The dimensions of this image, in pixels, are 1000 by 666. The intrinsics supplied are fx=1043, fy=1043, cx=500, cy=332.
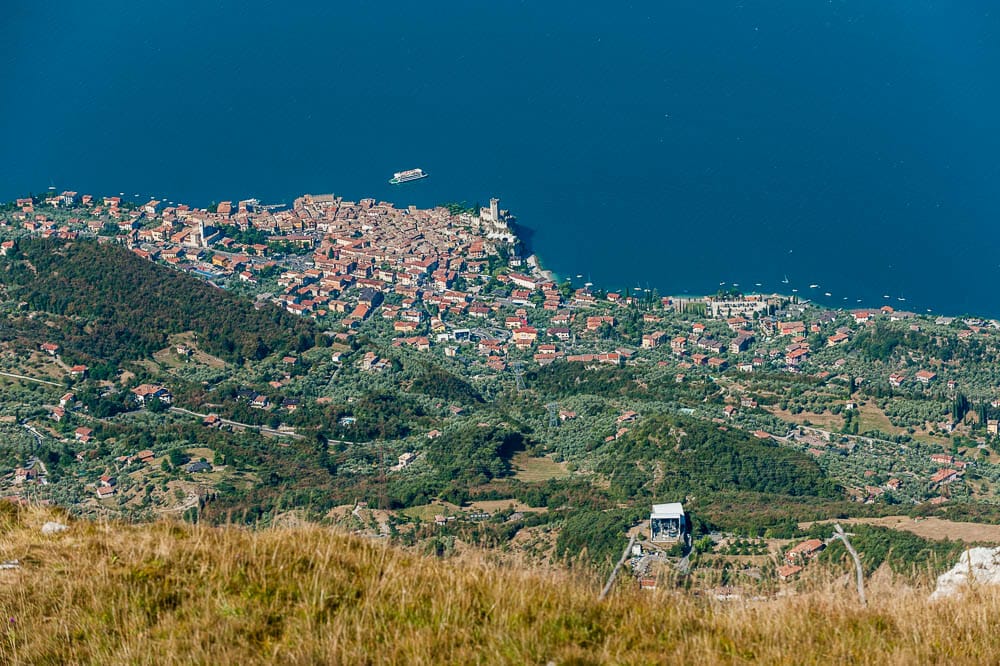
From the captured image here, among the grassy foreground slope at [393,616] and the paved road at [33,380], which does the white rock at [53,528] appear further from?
the paved road at [33,380]

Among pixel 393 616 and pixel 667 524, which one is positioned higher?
pixel 667 524

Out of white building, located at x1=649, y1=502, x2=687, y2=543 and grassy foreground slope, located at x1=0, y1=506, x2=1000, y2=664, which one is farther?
white building, located at x1=649, y1=502, x2=687, y2=543

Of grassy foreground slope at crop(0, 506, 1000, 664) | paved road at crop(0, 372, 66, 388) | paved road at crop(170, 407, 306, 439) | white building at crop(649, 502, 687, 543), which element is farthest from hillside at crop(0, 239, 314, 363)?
grassy foreground slope at crop(0, 506, 1000, 664)

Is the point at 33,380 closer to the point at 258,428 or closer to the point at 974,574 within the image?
the point at 258,428

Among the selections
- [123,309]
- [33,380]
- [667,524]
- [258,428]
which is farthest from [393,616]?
[123,309]

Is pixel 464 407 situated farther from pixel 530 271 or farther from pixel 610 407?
pixel 530 271

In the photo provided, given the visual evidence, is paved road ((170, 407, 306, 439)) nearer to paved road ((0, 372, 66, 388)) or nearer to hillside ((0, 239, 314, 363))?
A: paved road ((0, 372, 66, 388))

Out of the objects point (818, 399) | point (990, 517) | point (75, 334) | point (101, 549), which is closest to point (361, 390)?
point (75, 334)
